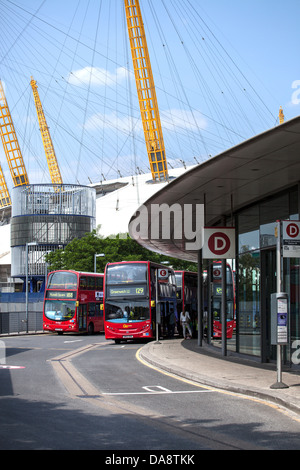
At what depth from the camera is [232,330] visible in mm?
21109

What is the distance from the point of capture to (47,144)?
445ft

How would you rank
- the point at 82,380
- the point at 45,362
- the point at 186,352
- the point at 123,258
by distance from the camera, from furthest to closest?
the point at 123,258, the point at 186,352, the point at 45,362, the point at 82,380

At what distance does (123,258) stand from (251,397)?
56518 mm

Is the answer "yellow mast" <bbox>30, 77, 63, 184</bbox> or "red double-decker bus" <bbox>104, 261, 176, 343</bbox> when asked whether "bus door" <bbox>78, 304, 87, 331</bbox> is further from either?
"yellow mast" <bbox>30, 77, 63, 184</bbox>

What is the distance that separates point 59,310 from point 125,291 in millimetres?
10648

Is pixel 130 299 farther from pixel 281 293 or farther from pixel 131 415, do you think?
pixel 131 415

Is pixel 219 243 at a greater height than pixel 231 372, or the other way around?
pixel 219 243

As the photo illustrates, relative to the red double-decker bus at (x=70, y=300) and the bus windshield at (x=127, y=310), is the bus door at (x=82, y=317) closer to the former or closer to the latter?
the red double-decker bus at (x=70, y=300)

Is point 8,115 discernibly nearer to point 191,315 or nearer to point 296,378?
point 191,315

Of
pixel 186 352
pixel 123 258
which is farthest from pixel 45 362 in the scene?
pixel 123 258

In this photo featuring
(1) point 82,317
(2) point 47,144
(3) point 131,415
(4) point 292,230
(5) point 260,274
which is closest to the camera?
(3) point 131,415

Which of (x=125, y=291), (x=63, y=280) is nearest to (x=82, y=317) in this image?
(x=63, y=280)

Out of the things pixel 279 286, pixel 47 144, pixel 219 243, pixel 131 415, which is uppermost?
pixel 47 144

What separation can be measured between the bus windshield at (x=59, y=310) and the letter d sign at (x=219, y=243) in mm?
21218
